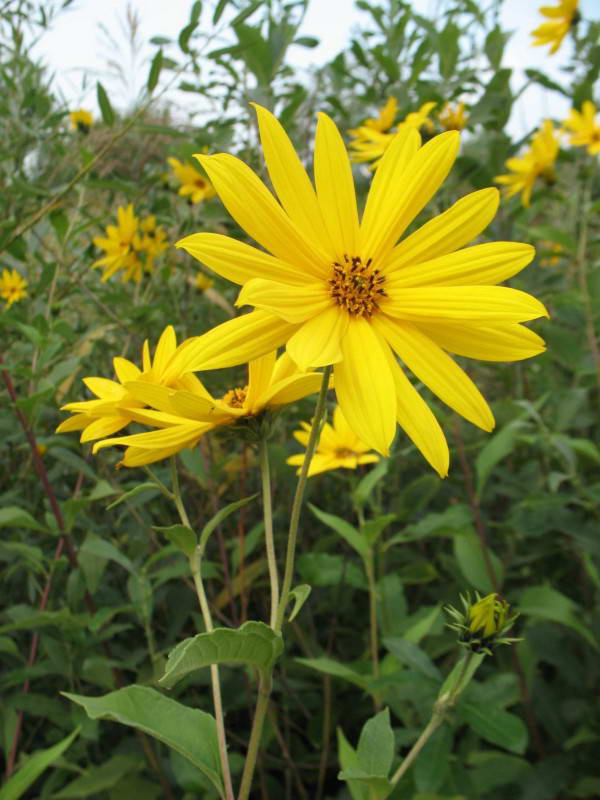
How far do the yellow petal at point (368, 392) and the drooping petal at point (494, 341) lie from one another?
0.19 feet

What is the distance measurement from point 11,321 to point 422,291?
662 mm

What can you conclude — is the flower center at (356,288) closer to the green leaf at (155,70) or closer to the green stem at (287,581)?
the green stem at (287,581)

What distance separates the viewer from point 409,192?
1.77 ft

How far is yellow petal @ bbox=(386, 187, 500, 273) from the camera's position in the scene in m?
0.54

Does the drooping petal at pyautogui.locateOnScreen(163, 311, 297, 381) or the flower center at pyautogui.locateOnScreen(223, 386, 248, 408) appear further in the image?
the flower center at pyautogui.locateOnScreen(223, 386, 248, 408)

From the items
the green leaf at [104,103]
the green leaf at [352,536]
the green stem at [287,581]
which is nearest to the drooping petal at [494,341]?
the green stem at [287,581]

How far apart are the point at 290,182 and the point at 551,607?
0.89m

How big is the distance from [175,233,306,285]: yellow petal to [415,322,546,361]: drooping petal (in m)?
0.13

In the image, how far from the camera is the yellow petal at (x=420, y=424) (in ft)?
1.58

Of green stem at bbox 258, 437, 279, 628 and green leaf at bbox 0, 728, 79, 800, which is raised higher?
green stem at bbox 258, 437, 279, 628

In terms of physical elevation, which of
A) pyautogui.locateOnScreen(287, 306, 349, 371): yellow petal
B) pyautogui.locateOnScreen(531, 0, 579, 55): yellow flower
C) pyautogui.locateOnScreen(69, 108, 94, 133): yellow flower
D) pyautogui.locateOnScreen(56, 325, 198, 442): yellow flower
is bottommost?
pyautogui.locateOnScreen(56, 325, 198, 442): yellow flower

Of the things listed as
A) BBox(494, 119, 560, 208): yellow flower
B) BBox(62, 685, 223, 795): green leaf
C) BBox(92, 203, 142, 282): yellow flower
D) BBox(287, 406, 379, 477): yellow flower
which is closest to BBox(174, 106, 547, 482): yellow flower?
BBox(62, 685, 223, 795): green leaf

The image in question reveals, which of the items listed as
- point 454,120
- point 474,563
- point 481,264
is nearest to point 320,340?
point 481,264

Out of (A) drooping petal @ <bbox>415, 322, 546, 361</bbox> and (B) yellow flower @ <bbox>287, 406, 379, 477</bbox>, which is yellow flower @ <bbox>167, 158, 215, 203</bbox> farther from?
(A) drooping petal @ <bbox>415, 322, 546, 361</bbox>
